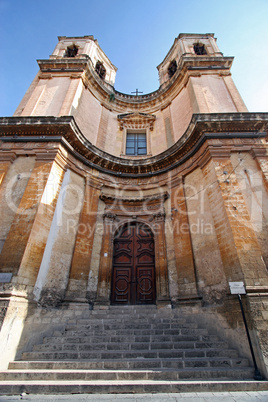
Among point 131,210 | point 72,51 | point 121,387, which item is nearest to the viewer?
point 121,387

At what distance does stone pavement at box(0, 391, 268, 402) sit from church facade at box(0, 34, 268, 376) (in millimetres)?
1108

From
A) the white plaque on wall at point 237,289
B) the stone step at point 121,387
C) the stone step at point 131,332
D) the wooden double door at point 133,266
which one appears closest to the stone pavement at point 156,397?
the stone step at point 121,387

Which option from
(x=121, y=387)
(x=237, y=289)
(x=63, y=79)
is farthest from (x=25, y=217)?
Answer: (x=63, y=79)

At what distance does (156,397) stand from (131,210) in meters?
6.64

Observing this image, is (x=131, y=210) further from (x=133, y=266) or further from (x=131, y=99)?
(x=131, y=99)

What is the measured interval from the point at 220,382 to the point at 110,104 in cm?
1348

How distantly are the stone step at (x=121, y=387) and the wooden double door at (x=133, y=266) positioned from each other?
424cm

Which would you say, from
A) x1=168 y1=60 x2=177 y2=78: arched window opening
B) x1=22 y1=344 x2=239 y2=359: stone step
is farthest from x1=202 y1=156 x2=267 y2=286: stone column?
x1=168 y1=60 x2=177 y2=78: arched window opening

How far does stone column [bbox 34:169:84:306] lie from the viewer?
5.91 metres

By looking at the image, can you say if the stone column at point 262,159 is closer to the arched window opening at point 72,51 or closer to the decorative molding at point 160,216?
the decorative molding at point 160,216

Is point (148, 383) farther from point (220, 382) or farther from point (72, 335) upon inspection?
point (72, 335)

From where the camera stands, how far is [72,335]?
17.0 ft

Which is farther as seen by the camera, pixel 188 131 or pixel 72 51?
pixel 72 51

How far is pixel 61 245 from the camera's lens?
681 cm
